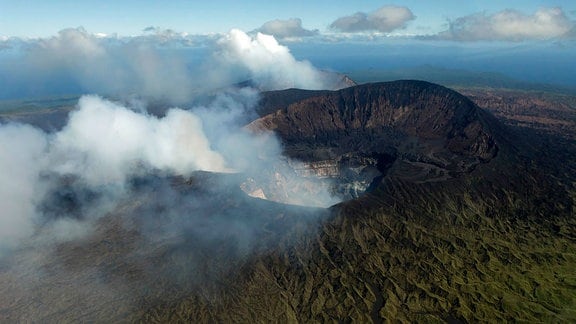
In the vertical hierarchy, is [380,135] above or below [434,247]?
above

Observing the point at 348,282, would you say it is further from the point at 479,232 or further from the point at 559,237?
the point at 559,237

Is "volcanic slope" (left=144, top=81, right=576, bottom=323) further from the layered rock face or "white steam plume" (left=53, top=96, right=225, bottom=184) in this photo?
"white steam plume" (left=53, top=96, right=225, bottom=184)

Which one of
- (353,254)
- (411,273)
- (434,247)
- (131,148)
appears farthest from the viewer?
(131,148)

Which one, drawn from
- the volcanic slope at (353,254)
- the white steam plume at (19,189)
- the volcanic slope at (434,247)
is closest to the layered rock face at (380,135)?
the volcanic slope at (434,247)

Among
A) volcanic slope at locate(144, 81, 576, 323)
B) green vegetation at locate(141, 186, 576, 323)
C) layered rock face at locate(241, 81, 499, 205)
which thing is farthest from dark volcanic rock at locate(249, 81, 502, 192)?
green vegetation at locate(141, 186, 576, 323)

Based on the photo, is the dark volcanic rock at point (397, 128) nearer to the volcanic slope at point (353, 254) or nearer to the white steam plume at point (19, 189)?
the volcanic slope at point (353, 254)

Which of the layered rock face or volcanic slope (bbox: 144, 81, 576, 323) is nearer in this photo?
volcanic slope (bbox: 144, 81, 576, 323)

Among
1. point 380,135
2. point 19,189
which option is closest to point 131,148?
point 19,189

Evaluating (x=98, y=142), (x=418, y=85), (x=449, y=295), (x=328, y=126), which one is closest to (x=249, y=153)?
(x=328, y=126)

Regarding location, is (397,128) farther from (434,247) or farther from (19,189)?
(19,189)

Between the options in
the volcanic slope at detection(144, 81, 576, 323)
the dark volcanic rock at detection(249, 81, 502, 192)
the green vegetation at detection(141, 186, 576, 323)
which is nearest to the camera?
the green vegetation at detection(141, 186, 576, 323)
